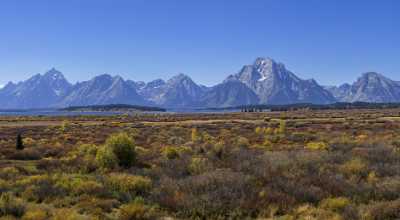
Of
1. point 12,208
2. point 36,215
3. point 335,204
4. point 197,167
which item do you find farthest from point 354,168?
point 12,208

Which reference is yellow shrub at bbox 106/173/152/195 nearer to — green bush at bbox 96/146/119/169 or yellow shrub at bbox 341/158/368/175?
green bush at bbox 96/146/119/169

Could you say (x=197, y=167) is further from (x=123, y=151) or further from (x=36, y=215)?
(x=36, y=215)

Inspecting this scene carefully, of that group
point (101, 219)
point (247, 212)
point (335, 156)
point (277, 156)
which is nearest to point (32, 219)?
point (101, 219)

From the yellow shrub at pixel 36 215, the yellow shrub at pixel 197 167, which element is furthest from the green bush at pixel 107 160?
the yellow shrub at pixel 36 215

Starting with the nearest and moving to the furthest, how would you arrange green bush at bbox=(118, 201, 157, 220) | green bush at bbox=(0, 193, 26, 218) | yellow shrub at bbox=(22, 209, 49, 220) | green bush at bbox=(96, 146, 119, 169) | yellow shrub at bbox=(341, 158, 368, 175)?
yellow shrub at bbox=(22, 209, 49, 220) < green bush at bbox=(118, 201, 157, 220) < green bush at bbox=(0, 193, 26, 218) < yellow shrub at bbox=(341, 158, 368, 175) < green bush at bbox=(96, 146, 119, 169)

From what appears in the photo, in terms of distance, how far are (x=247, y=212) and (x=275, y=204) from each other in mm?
933

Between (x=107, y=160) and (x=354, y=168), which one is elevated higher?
(x=354, y=168)

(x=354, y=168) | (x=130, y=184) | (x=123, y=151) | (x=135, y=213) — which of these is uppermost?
(x=123, y=151)

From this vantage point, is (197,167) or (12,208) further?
(197,167)

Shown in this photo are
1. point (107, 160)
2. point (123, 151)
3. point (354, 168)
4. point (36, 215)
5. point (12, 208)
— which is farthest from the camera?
point (123, 151)

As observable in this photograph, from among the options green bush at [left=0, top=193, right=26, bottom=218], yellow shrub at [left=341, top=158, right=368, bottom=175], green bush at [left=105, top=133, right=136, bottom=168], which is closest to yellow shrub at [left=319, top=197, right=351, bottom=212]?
yellow shrub at [left=341, top=158, right=368, bottom=175]

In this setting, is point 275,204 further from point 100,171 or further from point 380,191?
point 100,171

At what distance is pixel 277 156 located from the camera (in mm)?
18297

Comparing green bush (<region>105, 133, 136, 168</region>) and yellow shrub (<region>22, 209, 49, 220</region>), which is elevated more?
green bush (<region>105, 133, 136, 168</region>)
